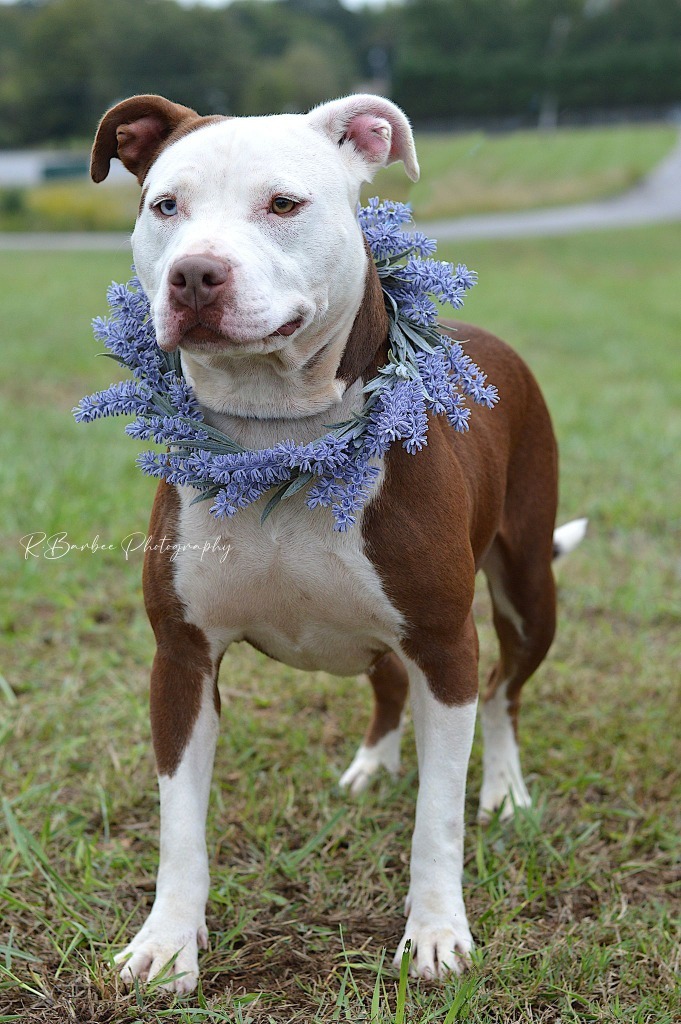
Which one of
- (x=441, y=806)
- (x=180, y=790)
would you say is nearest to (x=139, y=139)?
(x=180, y=790)

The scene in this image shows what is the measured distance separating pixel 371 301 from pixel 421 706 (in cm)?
90

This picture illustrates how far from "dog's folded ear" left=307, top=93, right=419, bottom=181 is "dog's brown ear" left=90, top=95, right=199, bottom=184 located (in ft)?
0.94

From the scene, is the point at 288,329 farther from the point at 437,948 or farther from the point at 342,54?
the point at 342,54

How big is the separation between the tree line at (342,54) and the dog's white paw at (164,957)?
1481cm

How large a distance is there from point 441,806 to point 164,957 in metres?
0.68

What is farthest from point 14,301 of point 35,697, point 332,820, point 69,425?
point 332,820

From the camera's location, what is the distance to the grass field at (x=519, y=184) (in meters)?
16.3

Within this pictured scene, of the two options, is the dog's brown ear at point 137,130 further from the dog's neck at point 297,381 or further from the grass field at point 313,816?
the grass field at point 313,816

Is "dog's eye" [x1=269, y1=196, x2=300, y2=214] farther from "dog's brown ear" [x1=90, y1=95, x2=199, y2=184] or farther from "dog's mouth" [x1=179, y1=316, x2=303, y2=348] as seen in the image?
"dog's brown ear" [x1=90, y1=95, x2=199, y2=184]

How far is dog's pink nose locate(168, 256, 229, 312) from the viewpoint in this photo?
1899 mm

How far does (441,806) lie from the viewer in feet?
7.93

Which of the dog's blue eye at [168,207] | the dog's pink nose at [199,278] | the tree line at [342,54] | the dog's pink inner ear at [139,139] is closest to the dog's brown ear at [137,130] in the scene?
the dog's pink inner ear at [139,139]

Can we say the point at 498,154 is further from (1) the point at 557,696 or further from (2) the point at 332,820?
(2) the point at 332,820

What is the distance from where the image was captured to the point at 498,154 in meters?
14.8
